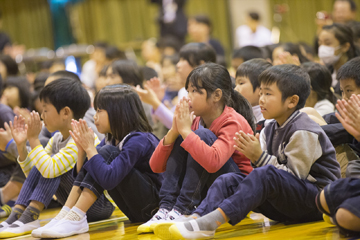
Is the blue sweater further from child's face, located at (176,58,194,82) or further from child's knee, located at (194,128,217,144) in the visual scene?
child's face, located at (176,58,194,82)

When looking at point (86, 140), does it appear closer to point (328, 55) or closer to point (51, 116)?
point (51, 116)

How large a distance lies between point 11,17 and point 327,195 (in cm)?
870

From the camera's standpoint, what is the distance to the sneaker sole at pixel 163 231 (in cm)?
163

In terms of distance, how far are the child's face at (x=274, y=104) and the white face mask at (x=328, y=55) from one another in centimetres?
142

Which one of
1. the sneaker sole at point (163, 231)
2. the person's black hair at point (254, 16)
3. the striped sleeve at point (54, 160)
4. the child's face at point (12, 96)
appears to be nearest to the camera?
the sneaker sole at point (163, 231)

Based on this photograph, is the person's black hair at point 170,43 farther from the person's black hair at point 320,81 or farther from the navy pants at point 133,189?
the navy pants at point 133,189

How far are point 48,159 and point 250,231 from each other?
992 mm

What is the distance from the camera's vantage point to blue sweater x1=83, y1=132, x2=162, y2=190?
1.90 meters

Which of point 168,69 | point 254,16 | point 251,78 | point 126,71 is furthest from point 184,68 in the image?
point 254,16

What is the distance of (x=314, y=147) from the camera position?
165 centimetres

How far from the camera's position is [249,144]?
5.49 feet

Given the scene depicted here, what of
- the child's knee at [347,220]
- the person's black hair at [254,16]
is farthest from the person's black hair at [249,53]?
the person's black hair at [254,16]

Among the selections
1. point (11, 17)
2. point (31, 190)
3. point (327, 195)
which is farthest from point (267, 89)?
point (11, 17)

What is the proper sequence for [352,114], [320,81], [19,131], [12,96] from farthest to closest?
[12,96], [320,81], [19,131], [352,114]
